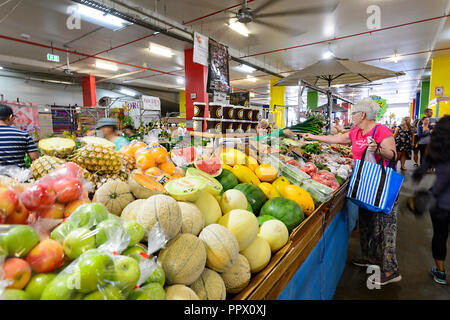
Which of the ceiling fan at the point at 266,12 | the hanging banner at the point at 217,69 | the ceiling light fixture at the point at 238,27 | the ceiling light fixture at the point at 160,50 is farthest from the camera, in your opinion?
the ceiling light fixture at the point at 160,50

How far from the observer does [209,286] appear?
891 millimetres

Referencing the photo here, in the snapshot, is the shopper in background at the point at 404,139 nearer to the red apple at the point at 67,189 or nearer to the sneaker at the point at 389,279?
the sneaker at the point at 389,279

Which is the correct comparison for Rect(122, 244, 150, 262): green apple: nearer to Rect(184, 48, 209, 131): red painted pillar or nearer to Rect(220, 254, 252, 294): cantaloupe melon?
Rect(220, 254, 252, 294): cantaloupe melon

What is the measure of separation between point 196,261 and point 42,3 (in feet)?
24.6

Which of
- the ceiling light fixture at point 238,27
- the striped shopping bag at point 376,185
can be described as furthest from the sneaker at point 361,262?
the ceiling light fixture at point 238,27

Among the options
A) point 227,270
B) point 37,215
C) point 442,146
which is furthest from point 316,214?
point 37,215

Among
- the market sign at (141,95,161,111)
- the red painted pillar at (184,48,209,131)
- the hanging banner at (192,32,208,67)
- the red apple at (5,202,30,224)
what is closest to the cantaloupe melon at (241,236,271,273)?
the red apple at (5,202,30,224)

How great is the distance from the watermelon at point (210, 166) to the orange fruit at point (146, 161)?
12.8 inches

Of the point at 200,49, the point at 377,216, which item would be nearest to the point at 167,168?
the point at 377,216

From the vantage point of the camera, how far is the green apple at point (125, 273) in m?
0.59

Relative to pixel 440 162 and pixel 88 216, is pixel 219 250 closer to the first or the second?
pixel 88 216

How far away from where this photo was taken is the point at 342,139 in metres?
3.04

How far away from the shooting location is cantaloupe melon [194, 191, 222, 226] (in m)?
1.20
